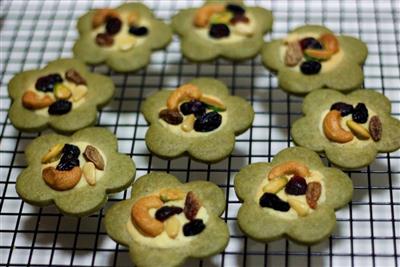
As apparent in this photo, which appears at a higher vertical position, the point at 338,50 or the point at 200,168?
the point at 338,50

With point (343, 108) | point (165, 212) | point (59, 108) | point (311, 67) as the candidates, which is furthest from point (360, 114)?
point (59, 108)

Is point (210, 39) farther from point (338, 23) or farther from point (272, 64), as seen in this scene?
point (338, 23)

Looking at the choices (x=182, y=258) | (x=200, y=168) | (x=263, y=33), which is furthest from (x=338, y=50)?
(x=182, y=258)

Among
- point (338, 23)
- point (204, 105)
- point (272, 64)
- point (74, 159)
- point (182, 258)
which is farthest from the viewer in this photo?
point (338, 23)

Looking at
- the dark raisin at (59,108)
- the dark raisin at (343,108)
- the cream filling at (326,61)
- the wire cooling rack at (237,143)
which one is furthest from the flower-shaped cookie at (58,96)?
the dark raisin at (343,108)

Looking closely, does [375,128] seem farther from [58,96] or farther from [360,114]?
[58,96]

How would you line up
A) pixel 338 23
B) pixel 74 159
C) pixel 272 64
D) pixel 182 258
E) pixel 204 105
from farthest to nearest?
pixel 338 23 < pixel 272 64 < pixel 204 105 < pixel 74 159 < pixel 182 258
